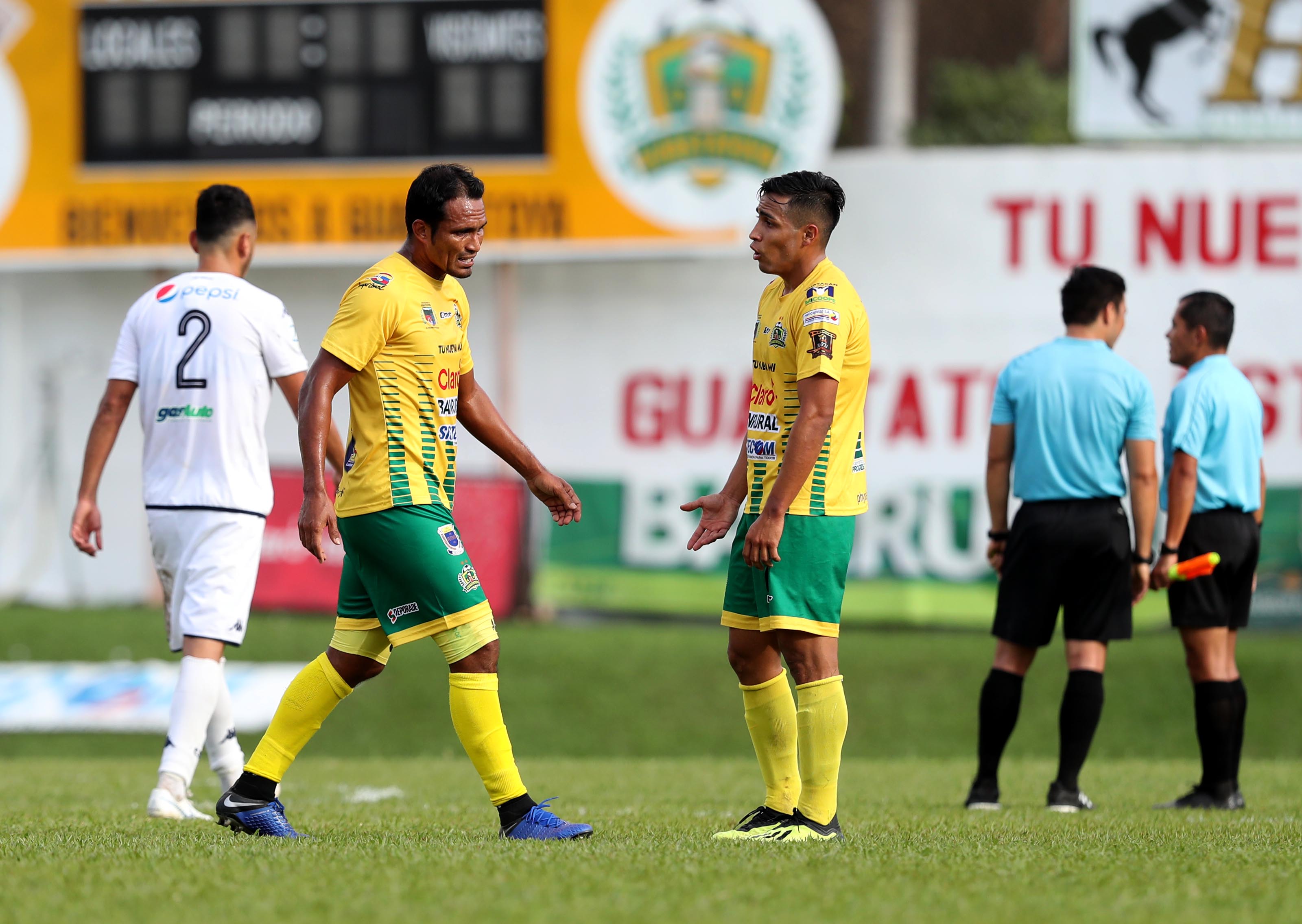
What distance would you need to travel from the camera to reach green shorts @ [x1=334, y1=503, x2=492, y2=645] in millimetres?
4656

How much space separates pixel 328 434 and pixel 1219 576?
3923 millimetres

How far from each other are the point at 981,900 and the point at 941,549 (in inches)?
408

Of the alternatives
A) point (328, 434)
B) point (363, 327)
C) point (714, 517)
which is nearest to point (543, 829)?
point (714, 517)

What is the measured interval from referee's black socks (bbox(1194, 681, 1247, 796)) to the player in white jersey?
3.89m

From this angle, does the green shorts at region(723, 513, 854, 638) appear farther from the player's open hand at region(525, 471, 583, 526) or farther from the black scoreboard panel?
the black scoreboard panel

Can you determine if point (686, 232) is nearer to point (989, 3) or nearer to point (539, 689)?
point (539, 689)

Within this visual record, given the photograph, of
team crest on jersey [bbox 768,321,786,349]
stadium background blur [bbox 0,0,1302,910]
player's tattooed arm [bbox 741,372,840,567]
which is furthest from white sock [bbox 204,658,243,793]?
stadium background blur [bbox 0,0,1302,910]

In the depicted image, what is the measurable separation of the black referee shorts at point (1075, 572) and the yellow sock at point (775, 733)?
1.72m

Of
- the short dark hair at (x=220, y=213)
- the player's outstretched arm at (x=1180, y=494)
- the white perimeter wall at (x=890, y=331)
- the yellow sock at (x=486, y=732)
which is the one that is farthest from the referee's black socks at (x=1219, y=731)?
the white perimeter wall at (x=890, y=331)

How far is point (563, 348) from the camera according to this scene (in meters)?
15.3

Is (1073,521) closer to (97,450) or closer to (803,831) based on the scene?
(803,831)

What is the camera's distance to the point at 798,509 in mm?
4820

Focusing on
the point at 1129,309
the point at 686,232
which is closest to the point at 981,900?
the point at 686,232

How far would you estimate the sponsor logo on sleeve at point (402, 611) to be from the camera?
4676 mm
